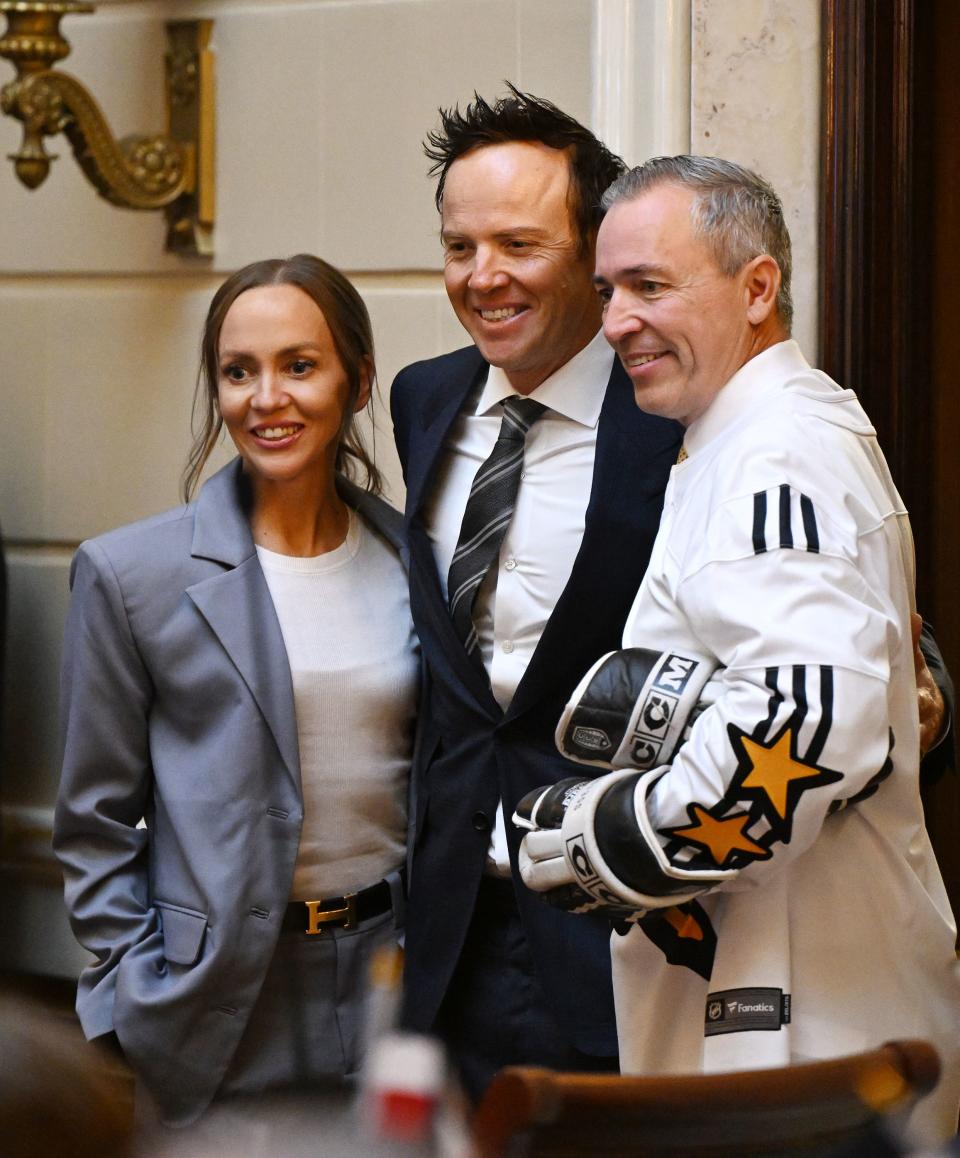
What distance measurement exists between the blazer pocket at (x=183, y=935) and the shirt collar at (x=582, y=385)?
0.90 m

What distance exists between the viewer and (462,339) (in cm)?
327

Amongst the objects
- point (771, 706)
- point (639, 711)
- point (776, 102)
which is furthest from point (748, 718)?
point (776, 102)

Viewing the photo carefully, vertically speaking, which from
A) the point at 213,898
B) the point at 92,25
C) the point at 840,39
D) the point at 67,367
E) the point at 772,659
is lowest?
the point at 213,898

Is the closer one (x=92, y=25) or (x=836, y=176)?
(x=836, y=176)

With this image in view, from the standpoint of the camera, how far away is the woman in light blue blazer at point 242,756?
2256 millimetres

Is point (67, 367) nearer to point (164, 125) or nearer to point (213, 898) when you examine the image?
point (164, 125)

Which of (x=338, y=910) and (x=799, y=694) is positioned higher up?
(x=799, y=694)

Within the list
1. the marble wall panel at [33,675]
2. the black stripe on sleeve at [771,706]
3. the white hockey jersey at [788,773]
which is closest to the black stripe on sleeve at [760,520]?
the white hockey jersey at [788,773]

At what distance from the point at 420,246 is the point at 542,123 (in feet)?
3.29

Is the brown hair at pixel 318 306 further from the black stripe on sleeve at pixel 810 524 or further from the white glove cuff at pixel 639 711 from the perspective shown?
the black stripe on sleeve at pixel 810 524

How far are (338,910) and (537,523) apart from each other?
2.10 ft

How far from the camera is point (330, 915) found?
2.32 m

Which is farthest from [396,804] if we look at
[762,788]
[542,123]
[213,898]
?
[542,123]

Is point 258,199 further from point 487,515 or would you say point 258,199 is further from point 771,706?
point 771,706
